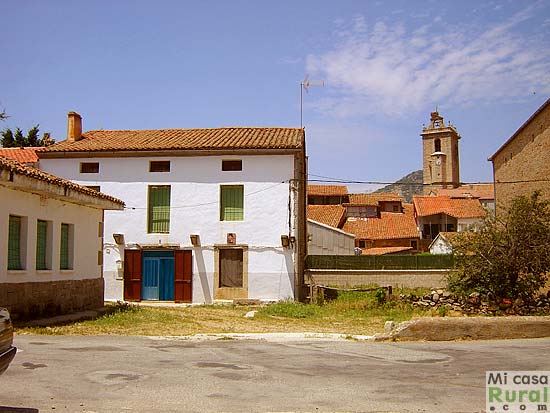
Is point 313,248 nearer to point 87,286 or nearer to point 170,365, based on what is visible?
point 87,286

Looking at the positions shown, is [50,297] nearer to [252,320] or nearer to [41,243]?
[41,243]

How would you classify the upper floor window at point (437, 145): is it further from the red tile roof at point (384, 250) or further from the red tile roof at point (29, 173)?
the red tile roof at point (29, 173)

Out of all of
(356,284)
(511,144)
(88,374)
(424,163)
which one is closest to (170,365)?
(88,374)

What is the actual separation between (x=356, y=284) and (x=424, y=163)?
8317 cm

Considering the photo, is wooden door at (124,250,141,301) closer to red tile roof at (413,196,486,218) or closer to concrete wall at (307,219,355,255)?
concrete wall at (307,219,355,255)

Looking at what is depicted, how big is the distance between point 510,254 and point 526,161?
14.2 metres

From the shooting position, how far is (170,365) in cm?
939

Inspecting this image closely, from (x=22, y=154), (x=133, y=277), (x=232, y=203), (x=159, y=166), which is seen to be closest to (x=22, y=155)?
(x=22, y=154)

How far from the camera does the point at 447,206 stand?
2505 inches

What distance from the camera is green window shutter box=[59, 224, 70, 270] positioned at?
17781 mm

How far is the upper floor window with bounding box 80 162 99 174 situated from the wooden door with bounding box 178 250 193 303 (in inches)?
210

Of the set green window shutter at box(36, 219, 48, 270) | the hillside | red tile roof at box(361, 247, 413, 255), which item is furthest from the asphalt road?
the hillside

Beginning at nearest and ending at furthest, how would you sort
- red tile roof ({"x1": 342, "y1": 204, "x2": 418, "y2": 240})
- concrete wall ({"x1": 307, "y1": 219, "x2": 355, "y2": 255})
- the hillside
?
concrete wall ({"x1": 307, "y1": 219, "x2": 355, "y2": 255}) → red tile roof ({"x1": 342, "y1": 204, "x2": 418, "y2": 240}) → the hillside

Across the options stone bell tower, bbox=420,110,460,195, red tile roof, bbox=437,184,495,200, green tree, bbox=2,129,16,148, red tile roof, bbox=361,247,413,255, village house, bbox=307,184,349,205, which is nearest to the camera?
green tree, bbox=2,129,16,148
